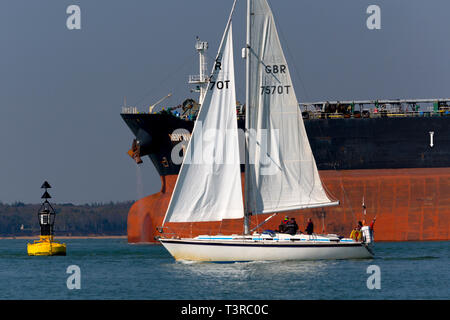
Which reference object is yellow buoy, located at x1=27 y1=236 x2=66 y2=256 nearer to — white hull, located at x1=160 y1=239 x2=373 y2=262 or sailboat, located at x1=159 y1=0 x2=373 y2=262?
sailboat, located at x1=159 y1=0 x2=373 y2=262

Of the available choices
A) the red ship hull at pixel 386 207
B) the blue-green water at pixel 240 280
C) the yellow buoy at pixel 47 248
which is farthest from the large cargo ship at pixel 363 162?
the blue-green water at pixel 240 280

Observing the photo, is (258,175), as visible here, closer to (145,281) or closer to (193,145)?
(193,145)

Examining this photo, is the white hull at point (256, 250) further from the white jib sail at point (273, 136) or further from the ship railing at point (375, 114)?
the ship railing at point (375, 114)

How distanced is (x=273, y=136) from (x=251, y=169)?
6.04 ft

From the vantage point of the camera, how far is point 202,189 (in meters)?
39.7

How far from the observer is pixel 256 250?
38656 mm

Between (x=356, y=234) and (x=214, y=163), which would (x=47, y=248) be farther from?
(x=356, y=234)

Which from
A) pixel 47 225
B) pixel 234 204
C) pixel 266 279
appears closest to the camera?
pixel 266 279

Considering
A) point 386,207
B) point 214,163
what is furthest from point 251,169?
point 386,207

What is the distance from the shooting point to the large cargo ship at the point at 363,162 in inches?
2367
